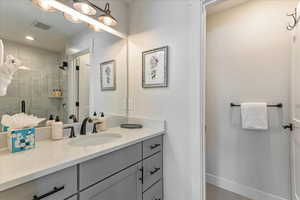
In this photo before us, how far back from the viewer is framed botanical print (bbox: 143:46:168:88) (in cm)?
150

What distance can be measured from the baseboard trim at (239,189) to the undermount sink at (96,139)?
5.12 ft

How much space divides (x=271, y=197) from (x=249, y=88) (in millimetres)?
1252

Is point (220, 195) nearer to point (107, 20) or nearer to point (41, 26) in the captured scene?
point (107, 20)

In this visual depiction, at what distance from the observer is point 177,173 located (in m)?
1.44

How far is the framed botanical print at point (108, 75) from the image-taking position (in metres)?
1.71

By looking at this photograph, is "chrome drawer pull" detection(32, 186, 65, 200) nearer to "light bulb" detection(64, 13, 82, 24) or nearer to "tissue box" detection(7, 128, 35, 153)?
"tissue box" detection(7, 128, 35, 153)

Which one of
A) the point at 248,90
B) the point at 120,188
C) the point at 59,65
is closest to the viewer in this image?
the point at 120,188

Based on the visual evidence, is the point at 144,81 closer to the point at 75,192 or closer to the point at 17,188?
the point at 75,192

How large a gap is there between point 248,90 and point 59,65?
2089mm

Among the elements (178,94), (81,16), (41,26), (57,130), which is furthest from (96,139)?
(81,16)

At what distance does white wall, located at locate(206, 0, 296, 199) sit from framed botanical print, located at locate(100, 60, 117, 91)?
4.44 feet

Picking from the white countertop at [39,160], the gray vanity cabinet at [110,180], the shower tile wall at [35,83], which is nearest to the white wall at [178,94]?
the gray vanity cabinet at [110,180]

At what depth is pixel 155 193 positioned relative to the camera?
1396mm

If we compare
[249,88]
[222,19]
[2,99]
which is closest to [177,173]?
[249,88]
